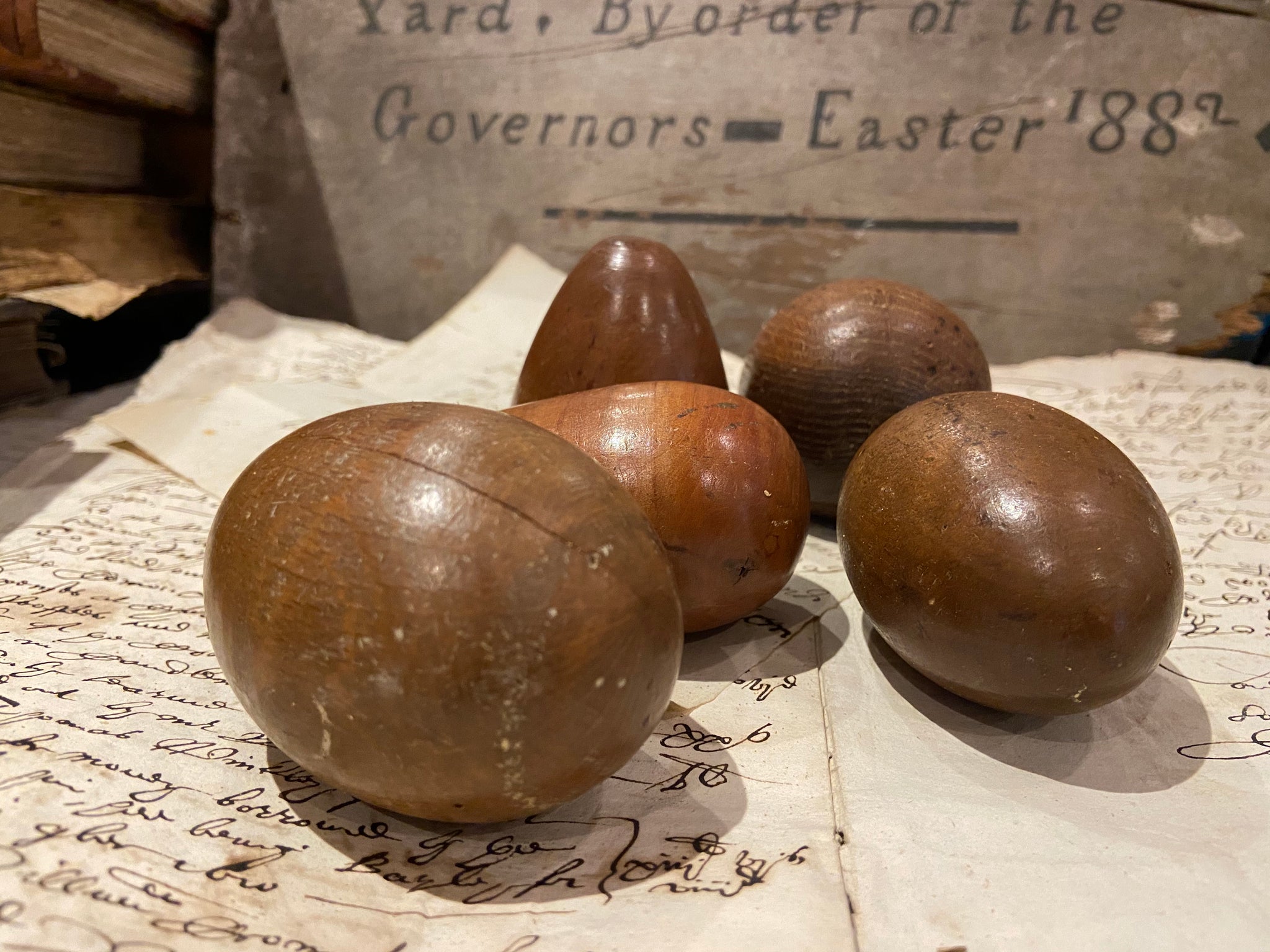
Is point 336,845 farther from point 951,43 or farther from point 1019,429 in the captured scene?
point 951,43

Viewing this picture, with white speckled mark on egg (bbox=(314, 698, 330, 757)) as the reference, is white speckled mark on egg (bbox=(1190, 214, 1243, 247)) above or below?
above

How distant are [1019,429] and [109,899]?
1.10m

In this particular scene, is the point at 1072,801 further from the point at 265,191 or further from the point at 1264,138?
the point at 265,191

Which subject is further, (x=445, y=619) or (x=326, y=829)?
(x=326, y=829)

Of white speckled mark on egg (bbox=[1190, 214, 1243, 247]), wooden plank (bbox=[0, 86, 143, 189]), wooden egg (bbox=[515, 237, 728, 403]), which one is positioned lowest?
wooden egg (bbox=[515, 237, 728, 403])

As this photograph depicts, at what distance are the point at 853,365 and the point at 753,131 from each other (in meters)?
1.33

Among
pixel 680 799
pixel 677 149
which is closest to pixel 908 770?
pixel 680 799

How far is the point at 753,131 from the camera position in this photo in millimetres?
2613

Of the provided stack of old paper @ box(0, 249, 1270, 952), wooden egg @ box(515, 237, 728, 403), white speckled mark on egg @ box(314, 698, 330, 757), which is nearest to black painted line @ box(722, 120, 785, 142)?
wooden egg @ box(515, 237, 728, 403)

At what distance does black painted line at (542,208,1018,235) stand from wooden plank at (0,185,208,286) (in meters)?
1.12

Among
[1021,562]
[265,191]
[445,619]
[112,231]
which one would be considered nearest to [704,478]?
[1021,562]

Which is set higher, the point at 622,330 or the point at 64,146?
the point at 64,146

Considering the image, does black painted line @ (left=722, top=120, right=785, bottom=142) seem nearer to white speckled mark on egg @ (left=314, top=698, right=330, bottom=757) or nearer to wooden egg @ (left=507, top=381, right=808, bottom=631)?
wooden egg @ (left=507, top=381, right=808, bottom=631)

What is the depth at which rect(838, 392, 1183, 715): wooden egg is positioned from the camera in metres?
1.03
